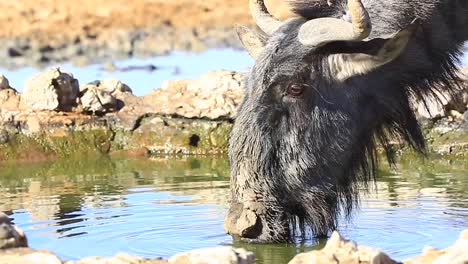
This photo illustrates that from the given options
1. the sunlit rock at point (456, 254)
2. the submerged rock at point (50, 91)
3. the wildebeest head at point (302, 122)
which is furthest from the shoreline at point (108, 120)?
the sunlit rock at point (456, 254)

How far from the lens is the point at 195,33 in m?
25.3

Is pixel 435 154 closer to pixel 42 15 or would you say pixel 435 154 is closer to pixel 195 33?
pixel 195 33

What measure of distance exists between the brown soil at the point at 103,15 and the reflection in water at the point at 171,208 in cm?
1124

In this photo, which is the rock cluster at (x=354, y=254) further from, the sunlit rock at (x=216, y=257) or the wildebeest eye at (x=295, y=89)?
the wildebeest eye at (x=295, y=89)

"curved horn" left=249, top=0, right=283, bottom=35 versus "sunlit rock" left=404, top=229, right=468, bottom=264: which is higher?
"curved horn" left=249, top=0, right=283, bottom=35

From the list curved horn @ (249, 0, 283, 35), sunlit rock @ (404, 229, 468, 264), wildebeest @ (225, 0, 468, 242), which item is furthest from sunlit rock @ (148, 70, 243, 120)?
sunlit rock @ (404, 229, 468, 264)

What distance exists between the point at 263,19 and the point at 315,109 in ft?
4.24

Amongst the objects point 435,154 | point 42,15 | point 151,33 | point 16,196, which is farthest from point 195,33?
point 16,196

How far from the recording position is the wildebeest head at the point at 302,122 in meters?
8.85

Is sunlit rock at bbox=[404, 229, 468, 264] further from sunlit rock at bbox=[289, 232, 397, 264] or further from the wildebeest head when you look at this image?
the wildebeest head

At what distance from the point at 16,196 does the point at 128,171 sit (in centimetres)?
218

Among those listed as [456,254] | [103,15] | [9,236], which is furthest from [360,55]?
[103,15]

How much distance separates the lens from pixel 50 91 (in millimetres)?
15375

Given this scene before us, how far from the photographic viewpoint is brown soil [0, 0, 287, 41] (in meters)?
25.4
